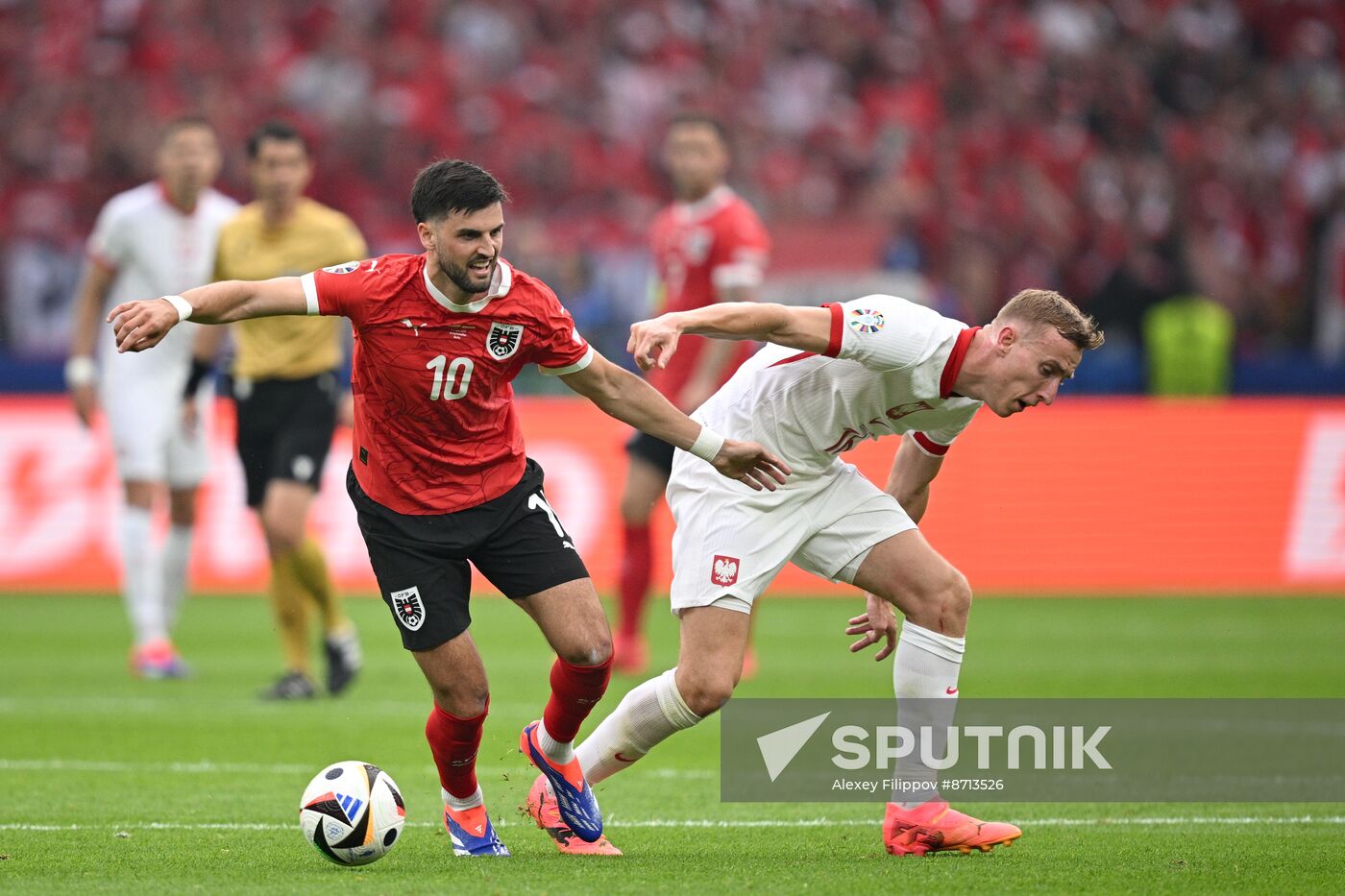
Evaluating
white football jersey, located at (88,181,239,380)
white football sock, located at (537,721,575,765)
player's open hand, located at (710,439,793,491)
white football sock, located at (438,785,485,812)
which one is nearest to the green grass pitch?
white football sock, located at (438,785,485,812)

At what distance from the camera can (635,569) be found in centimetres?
999

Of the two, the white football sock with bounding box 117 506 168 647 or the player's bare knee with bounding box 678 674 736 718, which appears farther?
the white football sock with bounding box 117 506 168 647

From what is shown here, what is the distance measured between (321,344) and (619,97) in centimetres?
1143

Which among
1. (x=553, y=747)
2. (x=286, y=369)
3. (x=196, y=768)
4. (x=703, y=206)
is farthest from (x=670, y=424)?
(x=703, y=206)

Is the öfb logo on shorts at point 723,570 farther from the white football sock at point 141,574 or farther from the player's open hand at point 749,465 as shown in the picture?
the white football sock at point 141,574

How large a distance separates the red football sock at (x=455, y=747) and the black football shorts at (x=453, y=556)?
26cm

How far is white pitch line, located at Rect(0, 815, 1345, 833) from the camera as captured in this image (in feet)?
19.4

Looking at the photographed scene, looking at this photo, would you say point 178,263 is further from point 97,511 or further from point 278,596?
point 97,511

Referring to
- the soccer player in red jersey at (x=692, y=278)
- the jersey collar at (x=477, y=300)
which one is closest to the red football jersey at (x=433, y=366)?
the jersey collar at (x=477, y=300)

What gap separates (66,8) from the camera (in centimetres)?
1986

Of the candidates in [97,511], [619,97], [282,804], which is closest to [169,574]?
[97,511]

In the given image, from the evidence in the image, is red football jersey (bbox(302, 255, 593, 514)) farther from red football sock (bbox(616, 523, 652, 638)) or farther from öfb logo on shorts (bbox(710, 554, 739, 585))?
red football sock (bbox(616, 523, 652, 638))

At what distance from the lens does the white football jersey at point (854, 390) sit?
5.44 m

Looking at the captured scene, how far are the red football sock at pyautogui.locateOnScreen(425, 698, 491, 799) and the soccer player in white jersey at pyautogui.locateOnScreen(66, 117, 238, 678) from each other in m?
4.82
